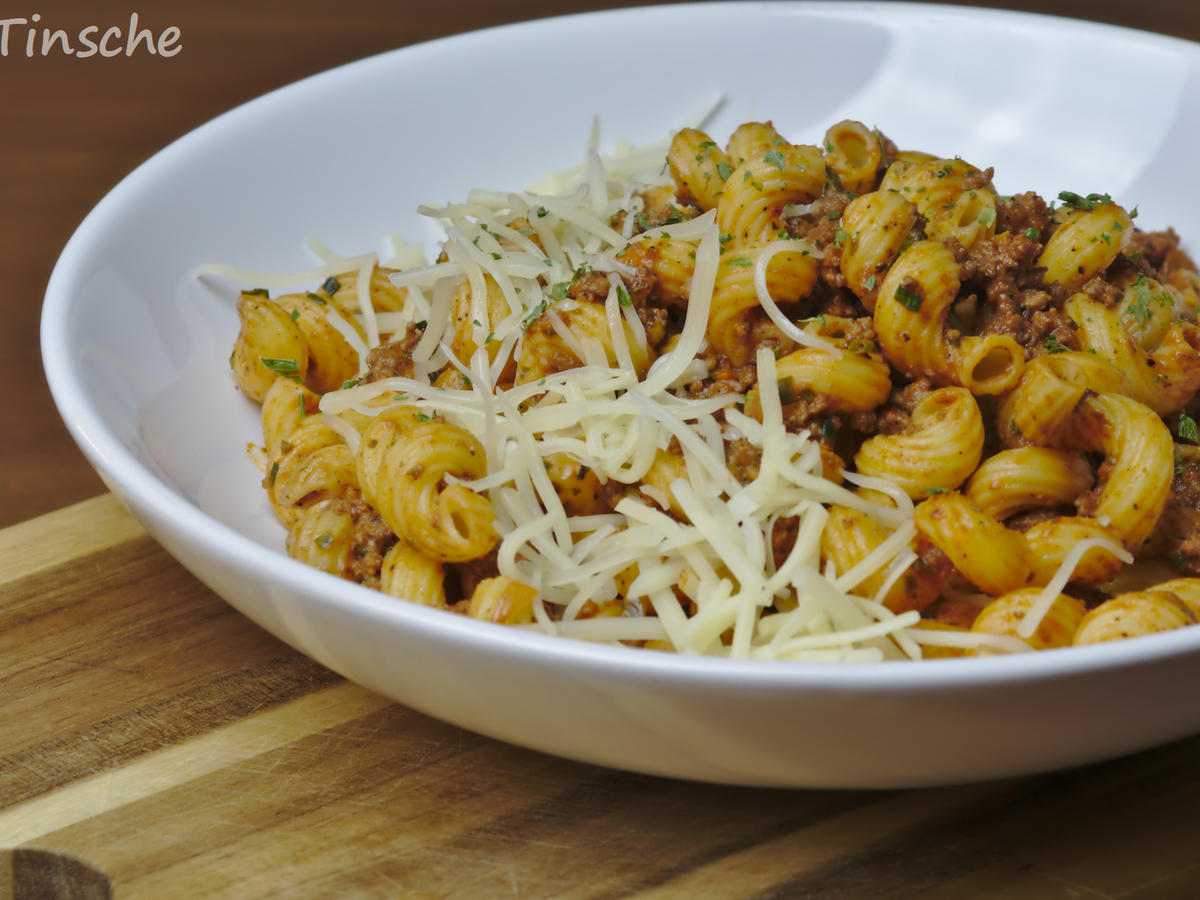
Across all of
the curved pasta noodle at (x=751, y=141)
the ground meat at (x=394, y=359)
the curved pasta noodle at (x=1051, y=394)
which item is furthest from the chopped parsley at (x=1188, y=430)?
the ground meat at (x=394, y=359)

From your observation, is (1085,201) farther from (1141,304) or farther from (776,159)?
(776,159)

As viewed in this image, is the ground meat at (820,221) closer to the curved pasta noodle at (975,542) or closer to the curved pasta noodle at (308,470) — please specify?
the curved pasta noodle at (975,542)

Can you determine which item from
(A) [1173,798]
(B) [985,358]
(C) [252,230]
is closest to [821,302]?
(B) [985,358]

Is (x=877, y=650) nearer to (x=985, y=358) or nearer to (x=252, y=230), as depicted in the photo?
(x=985, y=358)

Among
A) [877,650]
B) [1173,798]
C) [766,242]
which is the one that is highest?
[766,242]

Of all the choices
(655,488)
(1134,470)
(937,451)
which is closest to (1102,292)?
(1134,470)

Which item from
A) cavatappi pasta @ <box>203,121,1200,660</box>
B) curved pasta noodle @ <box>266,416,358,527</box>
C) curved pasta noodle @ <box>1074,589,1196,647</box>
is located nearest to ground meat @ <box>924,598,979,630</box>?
cavatappi pasta @ <box>203,121,1200,660</box>
